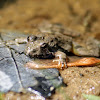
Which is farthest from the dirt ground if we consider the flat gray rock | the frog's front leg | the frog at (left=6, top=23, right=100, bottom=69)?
the flat gray rock

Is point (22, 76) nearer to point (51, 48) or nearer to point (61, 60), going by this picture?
point (61, 60)

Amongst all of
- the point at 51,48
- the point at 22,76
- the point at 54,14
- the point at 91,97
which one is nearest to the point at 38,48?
the point at 51,48

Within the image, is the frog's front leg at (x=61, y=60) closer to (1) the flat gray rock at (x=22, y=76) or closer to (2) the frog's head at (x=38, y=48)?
(2) the frog's head at (x=38, y=48)

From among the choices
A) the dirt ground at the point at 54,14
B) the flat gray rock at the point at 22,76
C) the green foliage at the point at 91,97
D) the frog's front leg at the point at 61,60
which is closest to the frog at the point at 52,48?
the frog's front leg at the point at 61,60

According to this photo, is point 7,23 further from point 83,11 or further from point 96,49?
point 96,49

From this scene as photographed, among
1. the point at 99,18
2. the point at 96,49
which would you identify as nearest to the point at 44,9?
the point at 99,18

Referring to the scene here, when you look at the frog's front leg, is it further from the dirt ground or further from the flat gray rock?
the dirt ground
